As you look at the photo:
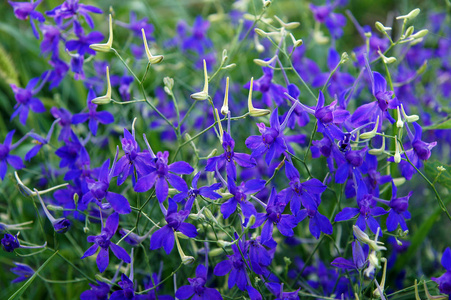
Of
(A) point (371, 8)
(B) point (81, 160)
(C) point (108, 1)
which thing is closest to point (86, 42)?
(B) point (81, 160)

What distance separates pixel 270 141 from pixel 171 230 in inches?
10.7

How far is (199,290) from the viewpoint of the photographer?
95cm

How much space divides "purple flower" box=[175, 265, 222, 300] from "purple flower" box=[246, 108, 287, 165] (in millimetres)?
282

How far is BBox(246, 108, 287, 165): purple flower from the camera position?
2.87 feet

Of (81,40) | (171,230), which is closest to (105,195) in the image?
(171,230)

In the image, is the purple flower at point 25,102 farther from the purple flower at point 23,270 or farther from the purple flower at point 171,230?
the purple flower at point 171,230

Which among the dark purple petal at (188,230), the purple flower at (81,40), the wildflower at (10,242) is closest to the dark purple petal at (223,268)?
the dark purple petal at (188,230)

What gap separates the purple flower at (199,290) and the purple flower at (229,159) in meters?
0.22

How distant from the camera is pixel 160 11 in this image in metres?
2.91

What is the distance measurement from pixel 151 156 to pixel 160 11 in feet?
7.32

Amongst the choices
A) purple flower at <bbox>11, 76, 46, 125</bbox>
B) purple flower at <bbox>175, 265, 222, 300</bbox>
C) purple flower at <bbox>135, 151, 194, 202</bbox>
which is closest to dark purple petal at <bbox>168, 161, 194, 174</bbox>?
purple flower at <bbox>135, 151, 194, 202</bbox>

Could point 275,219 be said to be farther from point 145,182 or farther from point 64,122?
point 64,122

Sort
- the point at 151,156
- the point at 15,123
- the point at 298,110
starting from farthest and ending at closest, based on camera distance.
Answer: the point at 15,123
the point at 298,110
the point at 151,156

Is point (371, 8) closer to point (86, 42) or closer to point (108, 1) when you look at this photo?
point (108, 1)
